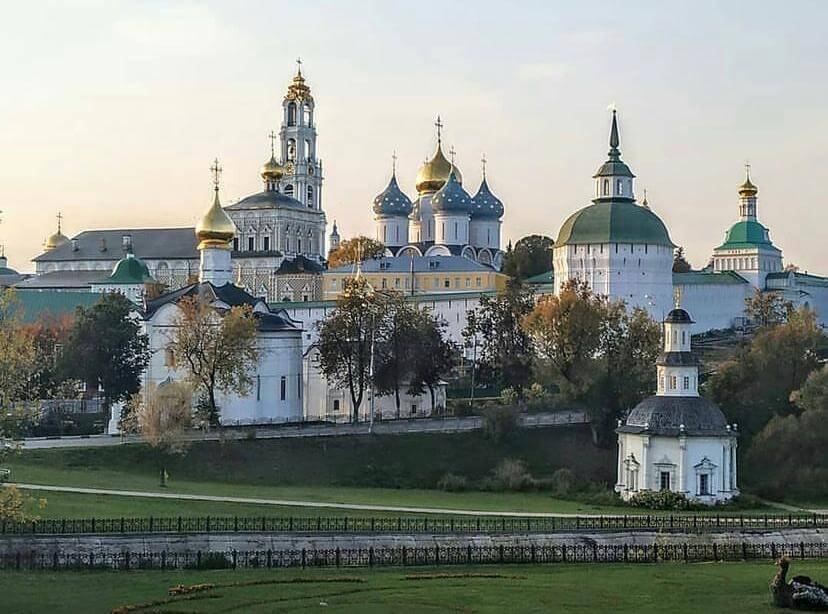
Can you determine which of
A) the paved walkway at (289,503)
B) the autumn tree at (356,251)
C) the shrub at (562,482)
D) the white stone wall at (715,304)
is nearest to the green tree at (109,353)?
the paved walkway at (289,503)

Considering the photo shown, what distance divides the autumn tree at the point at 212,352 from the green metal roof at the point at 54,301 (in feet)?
108

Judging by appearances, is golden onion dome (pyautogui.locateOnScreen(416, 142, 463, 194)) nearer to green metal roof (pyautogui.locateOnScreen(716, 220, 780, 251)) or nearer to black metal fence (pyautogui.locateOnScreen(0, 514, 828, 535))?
green metal roof (pyautogui.locateOnScreen(716, 220, 780, 251))

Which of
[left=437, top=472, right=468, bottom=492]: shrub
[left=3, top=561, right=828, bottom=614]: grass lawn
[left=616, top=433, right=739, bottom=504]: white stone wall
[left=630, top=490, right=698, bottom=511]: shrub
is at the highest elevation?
[left=616, top=433, right=739, bottom=504]: white stone wall

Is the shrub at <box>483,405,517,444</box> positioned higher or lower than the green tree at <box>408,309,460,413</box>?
lower

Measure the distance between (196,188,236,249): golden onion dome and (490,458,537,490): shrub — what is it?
68.5 ft

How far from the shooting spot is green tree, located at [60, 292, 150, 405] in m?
65.7

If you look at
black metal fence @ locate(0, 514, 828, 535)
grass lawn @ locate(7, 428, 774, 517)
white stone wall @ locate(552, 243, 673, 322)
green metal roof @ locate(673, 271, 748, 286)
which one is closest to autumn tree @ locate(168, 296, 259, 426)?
grass lawn @ locate(7, 428, 774, 517)

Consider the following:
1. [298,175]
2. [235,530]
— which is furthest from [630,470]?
[298,175]

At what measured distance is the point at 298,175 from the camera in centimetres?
12019

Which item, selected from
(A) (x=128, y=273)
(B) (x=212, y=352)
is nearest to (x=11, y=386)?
(B) (x=212, y=352)

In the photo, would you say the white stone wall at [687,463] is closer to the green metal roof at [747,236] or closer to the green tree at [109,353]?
the green tree at [109,353]

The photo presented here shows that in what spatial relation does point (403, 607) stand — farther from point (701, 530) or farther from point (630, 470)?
point (630, 470)

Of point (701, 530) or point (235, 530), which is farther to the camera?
point (701, 530)

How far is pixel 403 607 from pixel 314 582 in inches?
151
